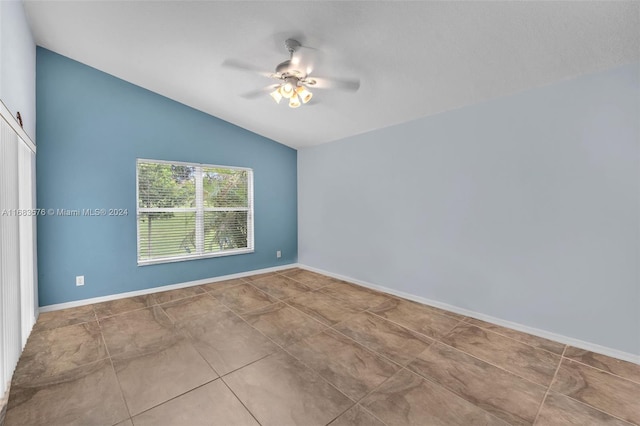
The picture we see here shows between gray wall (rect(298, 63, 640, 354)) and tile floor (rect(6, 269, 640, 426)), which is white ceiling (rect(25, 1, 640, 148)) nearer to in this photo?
gray wall (rect(298, 63, 640, 354))

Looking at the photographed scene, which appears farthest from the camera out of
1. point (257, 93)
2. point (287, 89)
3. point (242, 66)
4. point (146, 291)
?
point (146, 291)

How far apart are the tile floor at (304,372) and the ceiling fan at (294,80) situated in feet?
7.71

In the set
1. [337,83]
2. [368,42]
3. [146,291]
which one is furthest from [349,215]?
[146,291]

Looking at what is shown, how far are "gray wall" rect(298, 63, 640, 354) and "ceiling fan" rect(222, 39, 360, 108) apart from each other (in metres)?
1.25

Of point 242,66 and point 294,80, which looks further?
point 242,66

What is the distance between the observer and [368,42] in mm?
2234

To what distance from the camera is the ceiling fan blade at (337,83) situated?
111 inches

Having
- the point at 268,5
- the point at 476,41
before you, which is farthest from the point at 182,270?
the point at 476,41

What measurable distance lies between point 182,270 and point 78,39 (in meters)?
3.08

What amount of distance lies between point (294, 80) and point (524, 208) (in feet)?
8.60

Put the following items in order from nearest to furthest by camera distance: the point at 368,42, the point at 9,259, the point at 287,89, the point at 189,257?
the point at 9,259
the point at 368,42
the point at 287,89
the point at 189,257

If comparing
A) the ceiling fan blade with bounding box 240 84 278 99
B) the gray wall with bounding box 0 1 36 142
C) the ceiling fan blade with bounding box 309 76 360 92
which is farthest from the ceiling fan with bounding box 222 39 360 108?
the gray wall with bounding box 0 1 36 142

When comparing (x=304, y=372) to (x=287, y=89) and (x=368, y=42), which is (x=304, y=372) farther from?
(x=368, y=42)

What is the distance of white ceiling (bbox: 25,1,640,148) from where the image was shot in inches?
73.9
